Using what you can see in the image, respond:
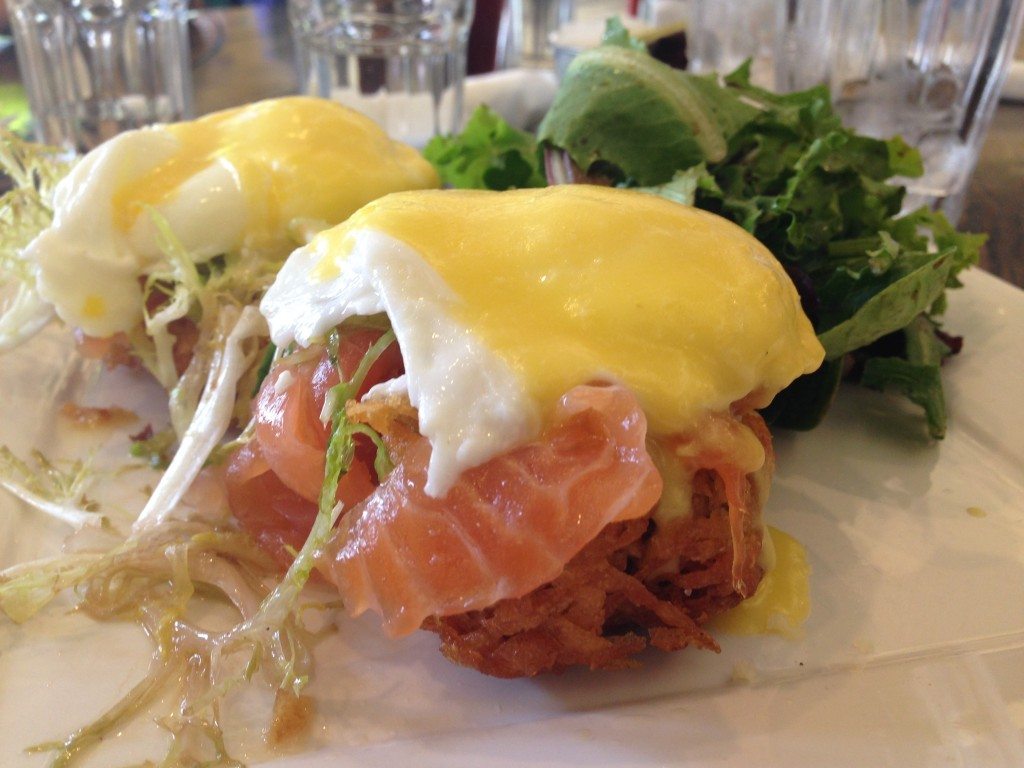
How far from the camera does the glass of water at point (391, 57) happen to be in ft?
13.7

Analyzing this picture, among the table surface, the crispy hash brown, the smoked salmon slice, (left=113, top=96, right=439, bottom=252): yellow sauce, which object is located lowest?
the table surface

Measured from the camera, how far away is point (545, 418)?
1.33m

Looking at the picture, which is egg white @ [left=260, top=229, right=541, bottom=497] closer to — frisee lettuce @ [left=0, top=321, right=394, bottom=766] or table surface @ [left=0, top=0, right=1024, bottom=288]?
frisee lettuce @ [left=0, top=321, right=394, bottom=766]

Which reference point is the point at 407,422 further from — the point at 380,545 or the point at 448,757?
the point at 448,757

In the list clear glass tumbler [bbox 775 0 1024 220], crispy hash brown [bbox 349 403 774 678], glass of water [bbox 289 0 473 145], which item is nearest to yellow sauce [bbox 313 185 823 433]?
crispy hash brown [bbox 349 403 774 678]

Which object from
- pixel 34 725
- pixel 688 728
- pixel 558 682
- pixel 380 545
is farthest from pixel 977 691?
pixel 34 725

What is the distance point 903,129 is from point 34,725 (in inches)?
142

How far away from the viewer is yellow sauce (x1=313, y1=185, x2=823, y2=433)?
1.36 meters

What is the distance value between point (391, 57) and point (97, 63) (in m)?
1.31

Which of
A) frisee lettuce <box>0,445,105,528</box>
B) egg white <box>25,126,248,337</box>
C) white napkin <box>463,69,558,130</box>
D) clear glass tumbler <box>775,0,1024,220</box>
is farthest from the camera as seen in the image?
white napkin <box>463,69,558,130</box>

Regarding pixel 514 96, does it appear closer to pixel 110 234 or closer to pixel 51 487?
pixel 110 234

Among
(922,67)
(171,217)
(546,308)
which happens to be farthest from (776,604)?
(922,67)

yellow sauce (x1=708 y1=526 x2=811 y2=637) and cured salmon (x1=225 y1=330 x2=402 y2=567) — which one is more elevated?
cured salmon (x1=225 y1=330 x2=402 y2=567)

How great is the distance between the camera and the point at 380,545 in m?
1.38
